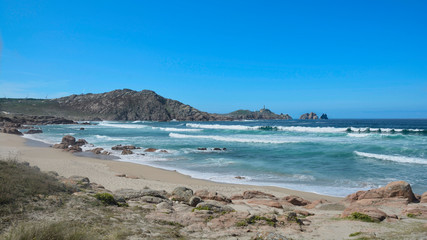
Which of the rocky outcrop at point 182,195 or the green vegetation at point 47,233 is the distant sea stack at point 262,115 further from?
the green vegetation at point 47,233

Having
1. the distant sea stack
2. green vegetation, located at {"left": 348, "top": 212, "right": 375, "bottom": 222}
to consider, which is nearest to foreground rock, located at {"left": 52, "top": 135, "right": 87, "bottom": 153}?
green vegetation, located at {"left": 348, "top": 212, "right": 375, "bottom": 222}

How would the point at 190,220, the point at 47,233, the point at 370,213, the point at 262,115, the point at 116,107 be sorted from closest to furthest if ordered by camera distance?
the point at 47,233
the point at 190,220
the point at 370,213
the point at 116,107
the point at 262,115

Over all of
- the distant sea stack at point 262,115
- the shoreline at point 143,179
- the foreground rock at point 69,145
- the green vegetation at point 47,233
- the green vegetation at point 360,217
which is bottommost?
the shoreline at point 143,179

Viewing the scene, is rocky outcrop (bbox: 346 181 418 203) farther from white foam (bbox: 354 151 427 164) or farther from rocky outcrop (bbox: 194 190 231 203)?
white foam (bbox: 354 151 427 164)

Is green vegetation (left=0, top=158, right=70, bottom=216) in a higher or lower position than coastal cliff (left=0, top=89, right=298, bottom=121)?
lower

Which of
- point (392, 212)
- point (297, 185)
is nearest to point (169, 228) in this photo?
point (392, 212)

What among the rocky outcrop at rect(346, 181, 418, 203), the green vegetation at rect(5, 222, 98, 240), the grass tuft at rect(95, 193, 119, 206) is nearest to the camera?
the green vegetation at rect(5, 222, 98, 240)

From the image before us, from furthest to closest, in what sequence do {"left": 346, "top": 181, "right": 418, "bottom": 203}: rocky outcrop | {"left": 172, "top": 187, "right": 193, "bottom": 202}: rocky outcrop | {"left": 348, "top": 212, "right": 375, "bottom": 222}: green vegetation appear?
1. {"left": 346, "top": 181, "right": 418, "bottom": 203}: rocky outcrop
2. {"left": 172, "top": 187, "right": 193, "bottom": 202}: rocky outcrop
3. {"left": 348, "top": 212, "right": 375, "bottom": 222}: green vegetation

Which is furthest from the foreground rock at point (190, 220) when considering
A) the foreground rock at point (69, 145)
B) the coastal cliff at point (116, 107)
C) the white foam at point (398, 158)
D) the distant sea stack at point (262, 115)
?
the distant sea stack at point (262, 115)

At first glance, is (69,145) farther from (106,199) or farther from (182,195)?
(106,199)

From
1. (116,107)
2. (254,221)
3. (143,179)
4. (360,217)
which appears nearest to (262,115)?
(116,107)

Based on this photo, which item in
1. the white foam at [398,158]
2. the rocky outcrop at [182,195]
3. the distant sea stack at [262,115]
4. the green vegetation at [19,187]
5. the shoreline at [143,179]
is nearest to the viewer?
the green vegetation at [19,187]

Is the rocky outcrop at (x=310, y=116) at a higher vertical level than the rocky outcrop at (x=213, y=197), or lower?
higher

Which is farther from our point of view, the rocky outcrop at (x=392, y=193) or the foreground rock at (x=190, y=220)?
the rocky outcrop at (x=392, y=193)
